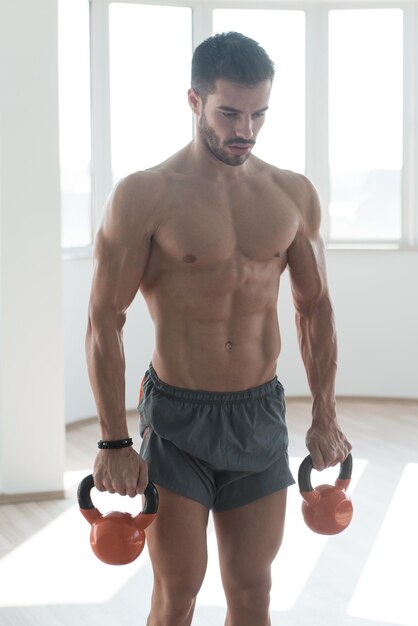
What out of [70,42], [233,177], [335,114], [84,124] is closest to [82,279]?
[84,124]

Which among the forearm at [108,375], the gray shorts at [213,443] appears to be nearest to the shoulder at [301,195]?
the gray shorts at [213,443]

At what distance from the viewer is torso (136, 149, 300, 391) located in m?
2.09

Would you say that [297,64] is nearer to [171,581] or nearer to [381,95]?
[381,95]

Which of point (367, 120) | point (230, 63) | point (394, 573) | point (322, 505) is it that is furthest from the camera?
point (367, 120)

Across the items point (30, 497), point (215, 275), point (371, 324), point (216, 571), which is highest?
point (215, 275)

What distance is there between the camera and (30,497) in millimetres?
4301

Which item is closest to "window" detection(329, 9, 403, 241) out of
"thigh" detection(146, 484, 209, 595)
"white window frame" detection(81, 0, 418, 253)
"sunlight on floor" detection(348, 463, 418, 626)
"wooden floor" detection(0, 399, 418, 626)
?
"white window frame" detection(81, 0, 418, 253)

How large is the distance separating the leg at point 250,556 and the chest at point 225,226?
0.52 meters

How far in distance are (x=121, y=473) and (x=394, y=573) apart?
69.5 inches

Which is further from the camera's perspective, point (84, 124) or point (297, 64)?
point (297, 64)

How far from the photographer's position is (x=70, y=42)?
5562 millimetres

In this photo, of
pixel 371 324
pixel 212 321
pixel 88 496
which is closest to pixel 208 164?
pixel 212 321

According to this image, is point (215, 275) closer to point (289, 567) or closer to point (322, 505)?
point (322, 505)

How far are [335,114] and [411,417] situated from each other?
6.14ft
